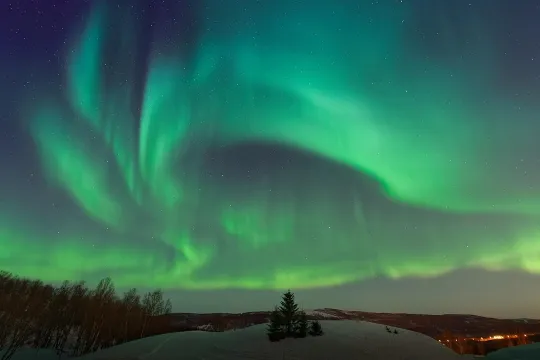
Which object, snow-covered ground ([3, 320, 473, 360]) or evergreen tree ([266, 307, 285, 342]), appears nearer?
snow-covered ground ([3, 320, 473, 360])

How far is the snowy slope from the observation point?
3509 centimetres

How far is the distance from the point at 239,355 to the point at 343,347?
995cm

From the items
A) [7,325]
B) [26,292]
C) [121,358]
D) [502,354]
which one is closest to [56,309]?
[7,325]

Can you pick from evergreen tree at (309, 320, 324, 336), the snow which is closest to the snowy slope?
evergreen tree at (309, 320, 324, 336)

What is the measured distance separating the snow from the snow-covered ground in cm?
262

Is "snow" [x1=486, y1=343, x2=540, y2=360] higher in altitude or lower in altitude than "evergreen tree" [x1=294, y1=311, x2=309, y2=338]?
lower

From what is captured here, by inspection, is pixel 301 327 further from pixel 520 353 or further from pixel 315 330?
pixel 520 353

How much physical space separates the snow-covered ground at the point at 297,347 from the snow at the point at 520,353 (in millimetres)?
2620

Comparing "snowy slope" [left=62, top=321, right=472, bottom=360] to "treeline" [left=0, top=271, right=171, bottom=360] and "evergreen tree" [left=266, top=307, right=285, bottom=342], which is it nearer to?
"evergreen tree" [left=266, top=307, right=285, bottom=342]

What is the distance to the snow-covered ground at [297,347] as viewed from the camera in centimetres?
3509

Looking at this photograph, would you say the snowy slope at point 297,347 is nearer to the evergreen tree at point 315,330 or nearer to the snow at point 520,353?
the evergreen tree at point 315,330

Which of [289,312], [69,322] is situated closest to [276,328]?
[289,312]

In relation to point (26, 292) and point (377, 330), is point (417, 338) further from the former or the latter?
point (26, 292)

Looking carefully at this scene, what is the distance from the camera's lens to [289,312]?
39.2m
